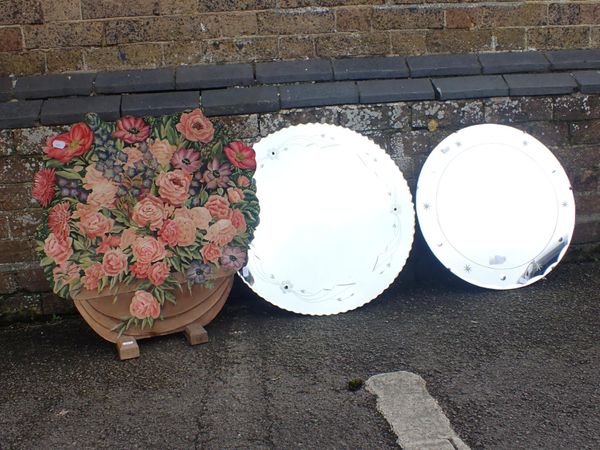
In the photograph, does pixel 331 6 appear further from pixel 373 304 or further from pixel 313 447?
pixel 313 447

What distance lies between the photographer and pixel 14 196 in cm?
357

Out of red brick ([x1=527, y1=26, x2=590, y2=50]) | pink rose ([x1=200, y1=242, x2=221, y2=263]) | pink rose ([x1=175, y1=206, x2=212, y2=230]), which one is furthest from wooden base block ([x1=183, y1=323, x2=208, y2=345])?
red brick ([x1=527, y1=26, x2=590, y2=50])

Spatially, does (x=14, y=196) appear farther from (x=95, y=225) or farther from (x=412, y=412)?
(x=412, y=412)

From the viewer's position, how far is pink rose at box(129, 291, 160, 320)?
3.09 metres

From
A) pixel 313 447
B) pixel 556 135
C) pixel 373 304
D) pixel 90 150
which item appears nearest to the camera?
pixel 313 447

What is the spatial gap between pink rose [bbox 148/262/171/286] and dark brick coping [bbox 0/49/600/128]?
83 cm

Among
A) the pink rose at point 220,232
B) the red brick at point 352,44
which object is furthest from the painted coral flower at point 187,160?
the red brick at point 352,44

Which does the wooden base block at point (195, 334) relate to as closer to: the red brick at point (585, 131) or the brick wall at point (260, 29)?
the brick wall at point (260, 29)

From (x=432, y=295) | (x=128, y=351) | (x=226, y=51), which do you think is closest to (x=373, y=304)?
(x=432, y=295)

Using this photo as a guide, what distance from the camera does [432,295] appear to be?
3.69 m

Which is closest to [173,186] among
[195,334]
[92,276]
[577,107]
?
[92,276]

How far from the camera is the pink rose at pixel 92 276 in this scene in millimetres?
3018

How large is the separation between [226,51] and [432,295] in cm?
152

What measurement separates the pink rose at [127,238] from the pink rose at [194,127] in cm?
44
